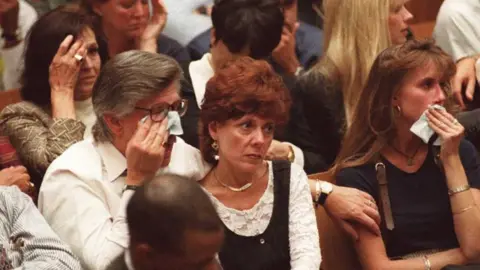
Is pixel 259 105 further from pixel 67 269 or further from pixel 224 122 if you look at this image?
pixel 67 269

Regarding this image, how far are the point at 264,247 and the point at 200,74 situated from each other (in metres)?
0.86

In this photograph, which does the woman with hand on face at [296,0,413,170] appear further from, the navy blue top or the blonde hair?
the navy blue top

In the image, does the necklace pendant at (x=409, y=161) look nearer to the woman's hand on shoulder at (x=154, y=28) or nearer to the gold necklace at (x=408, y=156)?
the gold necklace at (x=408, y=156)

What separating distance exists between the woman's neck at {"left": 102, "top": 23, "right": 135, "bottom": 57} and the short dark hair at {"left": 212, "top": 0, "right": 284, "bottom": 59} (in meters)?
0.35

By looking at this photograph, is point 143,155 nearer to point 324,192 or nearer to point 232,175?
point 232,175

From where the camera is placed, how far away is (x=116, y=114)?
7.86 ft

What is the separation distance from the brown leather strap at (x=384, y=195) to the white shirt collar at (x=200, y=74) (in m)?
0.67

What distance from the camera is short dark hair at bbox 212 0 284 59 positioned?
3.09m

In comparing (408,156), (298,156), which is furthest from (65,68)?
(408,156)

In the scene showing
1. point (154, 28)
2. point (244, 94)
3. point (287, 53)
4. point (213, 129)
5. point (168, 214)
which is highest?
point (168, 214)

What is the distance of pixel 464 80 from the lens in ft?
11.1

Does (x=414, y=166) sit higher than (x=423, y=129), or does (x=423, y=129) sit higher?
(x=423, y=129)

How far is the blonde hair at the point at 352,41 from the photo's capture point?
324cm

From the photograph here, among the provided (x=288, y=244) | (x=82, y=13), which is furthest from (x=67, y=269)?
(x=82, y=13)
